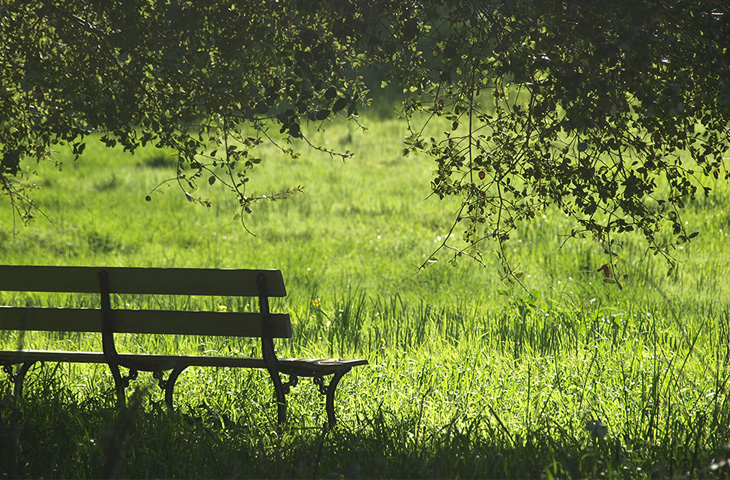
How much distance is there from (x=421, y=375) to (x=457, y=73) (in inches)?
74.1

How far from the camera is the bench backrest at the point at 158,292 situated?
3645mm

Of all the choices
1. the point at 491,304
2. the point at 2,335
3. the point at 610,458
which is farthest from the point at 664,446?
the point at 2,335

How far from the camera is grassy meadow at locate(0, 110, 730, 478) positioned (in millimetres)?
3043

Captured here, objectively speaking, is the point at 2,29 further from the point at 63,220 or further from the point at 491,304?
the point at 63,220

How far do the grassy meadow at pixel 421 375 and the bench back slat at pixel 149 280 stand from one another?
1.74 feet

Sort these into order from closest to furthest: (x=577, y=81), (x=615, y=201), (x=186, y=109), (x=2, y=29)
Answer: (x=577, y=81)
(x=615, y=201)
(x=186, y=109)
(x=2, y=29)

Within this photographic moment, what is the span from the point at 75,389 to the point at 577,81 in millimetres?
3524

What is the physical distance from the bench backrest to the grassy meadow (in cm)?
37

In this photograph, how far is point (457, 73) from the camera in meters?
4.38

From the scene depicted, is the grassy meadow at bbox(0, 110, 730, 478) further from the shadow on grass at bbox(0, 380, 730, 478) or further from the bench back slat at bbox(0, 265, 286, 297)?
the bench back slat at bbox(0, 265, 286, 297)

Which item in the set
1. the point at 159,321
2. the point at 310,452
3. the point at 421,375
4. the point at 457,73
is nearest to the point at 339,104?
the point at 457,73

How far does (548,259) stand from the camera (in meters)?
9.74

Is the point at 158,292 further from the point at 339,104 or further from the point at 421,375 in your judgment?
the point at 421,375

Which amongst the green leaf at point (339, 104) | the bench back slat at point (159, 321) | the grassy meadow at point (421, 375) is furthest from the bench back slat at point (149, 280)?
the green leaf at point (339, 104)
